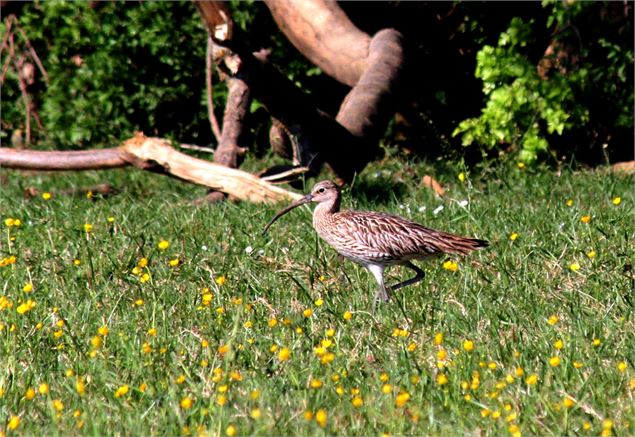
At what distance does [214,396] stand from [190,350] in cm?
79

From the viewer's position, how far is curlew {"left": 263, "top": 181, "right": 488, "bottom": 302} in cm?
692

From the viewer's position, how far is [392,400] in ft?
16.9

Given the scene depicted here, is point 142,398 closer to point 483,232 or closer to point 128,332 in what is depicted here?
point 128,332

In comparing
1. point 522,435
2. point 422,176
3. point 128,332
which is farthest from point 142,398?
point 422,176

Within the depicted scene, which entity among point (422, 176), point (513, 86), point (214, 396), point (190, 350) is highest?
point (214, 396)

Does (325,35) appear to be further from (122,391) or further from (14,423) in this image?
(14,423)

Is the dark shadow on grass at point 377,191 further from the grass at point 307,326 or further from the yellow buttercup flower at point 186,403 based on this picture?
the yellow buttercup flower at point 186,403

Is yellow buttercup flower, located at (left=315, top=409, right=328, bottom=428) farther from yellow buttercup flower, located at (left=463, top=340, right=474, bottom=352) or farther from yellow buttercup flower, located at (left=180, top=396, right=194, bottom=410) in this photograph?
yellow buttercup flower, located at (left=463, top=340, right=474, bottom=352)

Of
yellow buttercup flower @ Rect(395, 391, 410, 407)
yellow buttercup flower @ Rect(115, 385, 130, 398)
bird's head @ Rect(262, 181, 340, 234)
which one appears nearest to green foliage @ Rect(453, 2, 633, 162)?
bird's head @ Rect(262, 181, 340, 234)

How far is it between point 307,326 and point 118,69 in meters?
7.18

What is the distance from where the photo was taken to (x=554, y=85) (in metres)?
11.0

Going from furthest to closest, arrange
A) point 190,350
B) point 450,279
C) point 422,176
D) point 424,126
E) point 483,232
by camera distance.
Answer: point 424,126 < point 422,176 < point 483,232 < point 450,279 < point 190,350

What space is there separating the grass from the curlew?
0.17 meters

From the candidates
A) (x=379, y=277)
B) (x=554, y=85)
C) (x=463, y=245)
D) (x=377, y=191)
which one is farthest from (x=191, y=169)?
(x=554, y=85)
